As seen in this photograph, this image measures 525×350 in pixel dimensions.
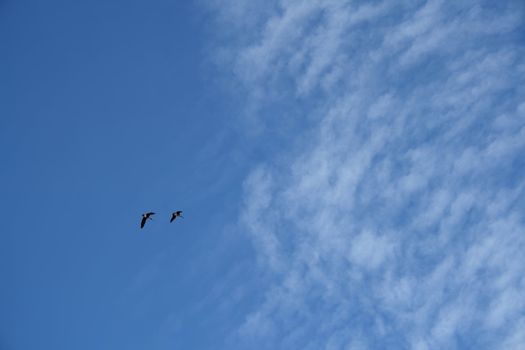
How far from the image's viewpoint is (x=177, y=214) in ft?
169

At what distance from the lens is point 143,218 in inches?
2084

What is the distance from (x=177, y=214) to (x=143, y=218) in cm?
497
